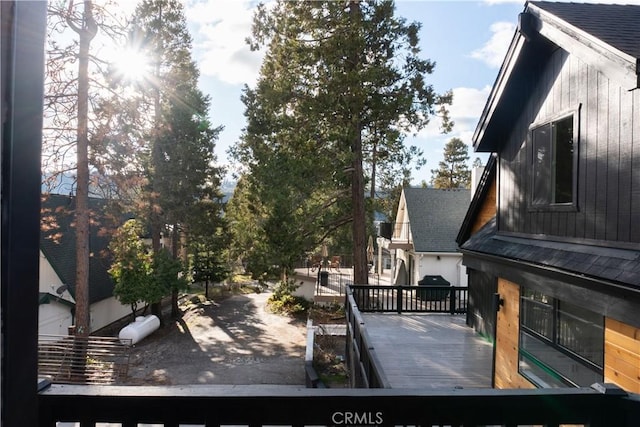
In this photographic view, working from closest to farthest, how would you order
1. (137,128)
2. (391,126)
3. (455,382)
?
(455,382), (137,128), (391,126)

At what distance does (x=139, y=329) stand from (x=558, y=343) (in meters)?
14.7

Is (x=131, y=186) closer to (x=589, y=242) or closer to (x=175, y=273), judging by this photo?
(x=175, y=273)

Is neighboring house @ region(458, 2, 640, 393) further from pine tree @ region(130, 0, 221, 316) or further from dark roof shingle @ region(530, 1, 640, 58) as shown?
pine tree @ region(130, 0, 221, 316)

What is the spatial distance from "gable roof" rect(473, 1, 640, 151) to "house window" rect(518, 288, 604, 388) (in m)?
2.42

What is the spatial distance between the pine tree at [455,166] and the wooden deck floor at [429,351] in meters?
31.7

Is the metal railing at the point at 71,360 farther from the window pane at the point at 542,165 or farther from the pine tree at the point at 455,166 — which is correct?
the pine tree at the point at 455,166

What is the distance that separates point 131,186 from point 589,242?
36.8 ft

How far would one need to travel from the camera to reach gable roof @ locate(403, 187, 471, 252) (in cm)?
1727

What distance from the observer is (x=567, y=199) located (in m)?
4.48

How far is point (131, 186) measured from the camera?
11164 mm

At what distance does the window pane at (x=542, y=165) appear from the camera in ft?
15.9

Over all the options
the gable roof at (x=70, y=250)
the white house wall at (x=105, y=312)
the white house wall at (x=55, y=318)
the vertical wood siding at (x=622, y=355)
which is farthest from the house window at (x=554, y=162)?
the white house wall at (x=105, y=312)

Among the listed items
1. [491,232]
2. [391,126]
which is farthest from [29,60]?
[391,126]

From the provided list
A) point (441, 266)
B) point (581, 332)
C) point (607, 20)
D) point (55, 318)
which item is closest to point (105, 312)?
point (55, 318)
